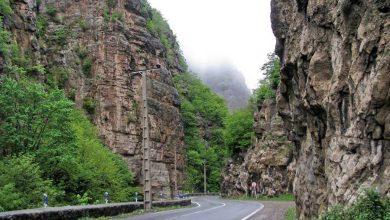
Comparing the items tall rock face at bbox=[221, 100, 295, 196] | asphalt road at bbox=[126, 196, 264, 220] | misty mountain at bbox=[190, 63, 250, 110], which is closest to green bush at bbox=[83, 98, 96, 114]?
tall rock face at bbox=[221, 100, 295, 196]

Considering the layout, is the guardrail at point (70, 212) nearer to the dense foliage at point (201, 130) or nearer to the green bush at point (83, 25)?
the green bush at point (83, 25)

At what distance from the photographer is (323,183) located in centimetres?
1171

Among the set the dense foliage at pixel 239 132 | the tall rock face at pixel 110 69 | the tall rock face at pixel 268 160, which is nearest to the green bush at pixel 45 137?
the tall rock face at pixel 268 160

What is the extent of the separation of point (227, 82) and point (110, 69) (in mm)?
111607

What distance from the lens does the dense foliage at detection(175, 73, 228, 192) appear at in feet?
251

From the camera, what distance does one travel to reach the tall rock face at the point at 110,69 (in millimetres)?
51438

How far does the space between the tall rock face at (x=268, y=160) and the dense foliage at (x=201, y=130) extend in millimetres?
20034

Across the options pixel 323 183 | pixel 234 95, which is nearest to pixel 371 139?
pixel 323 183

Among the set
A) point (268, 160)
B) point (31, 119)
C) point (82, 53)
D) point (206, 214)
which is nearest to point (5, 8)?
point (31, 119)

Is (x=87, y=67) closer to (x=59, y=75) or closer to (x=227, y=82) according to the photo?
(x=59, y=75)

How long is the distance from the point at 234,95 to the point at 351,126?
151m

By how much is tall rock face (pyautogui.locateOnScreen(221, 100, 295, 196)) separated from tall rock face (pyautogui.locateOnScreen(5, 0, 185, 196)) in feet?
35.6

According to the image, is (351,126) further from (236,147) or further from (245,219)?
(236,147)

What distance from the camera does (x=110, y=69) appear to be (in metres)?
53.0
